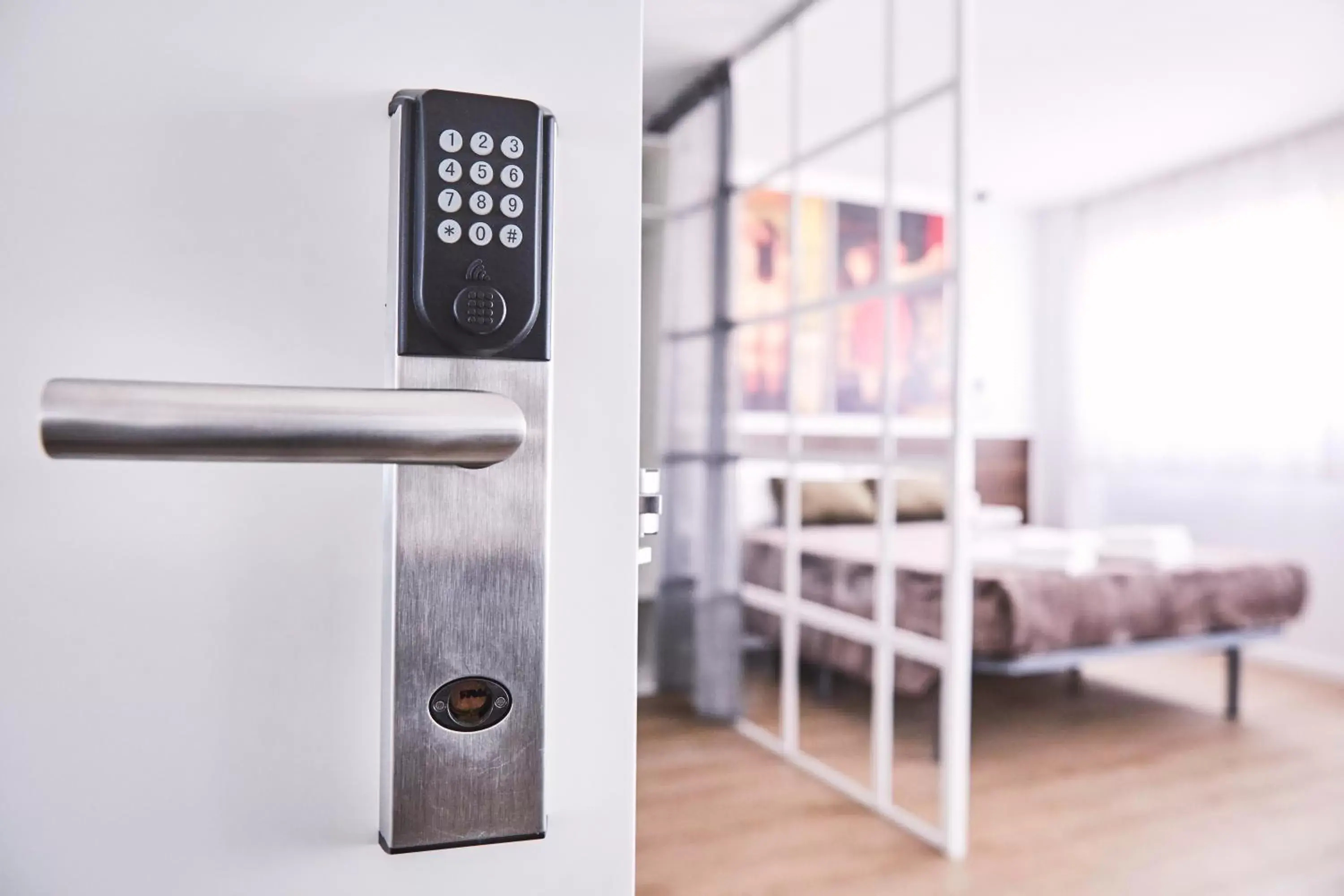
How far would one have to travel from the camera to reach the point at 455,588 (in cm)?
35

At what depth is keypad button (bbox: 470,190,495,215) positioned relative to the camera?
36 cm

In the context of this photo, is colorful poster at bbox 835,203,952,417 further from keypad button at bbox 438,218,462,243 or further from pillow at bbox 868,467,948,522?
keypad button at bbox 438,218,462,243

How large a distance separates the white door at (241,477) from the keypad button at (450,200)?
5 centimetres

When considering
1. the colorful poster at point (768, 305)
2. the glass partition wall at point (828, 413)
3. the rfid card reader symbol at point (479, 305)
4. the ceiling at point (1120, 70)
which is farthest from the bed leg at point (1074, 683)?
the rfid card reader symbol at point (479, 305)

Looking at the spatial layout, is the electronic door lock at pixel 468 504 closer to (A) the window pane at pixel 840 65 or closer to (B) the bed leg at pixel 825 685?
(A) the window pane at pixel 840 65

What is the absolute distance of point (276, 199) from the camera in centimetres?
38

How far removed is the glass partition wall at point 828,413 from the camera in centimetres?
251

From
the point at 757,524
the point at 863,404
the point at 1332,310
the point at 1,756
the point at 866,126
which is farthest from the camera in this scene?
the point at 863,404

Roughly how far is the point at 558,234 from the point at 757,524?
389cm

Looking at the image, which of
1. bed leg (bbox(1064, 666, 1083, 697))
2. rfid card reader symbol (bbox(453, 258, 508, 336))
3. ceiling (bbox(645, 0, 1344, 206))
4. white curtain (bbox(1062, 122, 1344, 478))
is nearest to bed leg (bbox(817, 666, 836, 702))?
bed leg (bbox(1064, 666, 1083, 697))

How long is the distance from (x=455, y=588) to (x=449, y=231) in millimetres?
139

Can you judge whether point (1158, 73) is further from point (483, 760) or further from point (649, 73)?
point (483, 760)

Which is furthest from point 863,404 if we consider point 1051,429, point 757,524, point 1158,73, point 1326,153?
point 1326,153

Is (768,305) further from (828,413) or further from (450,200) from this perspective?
(450,200)
